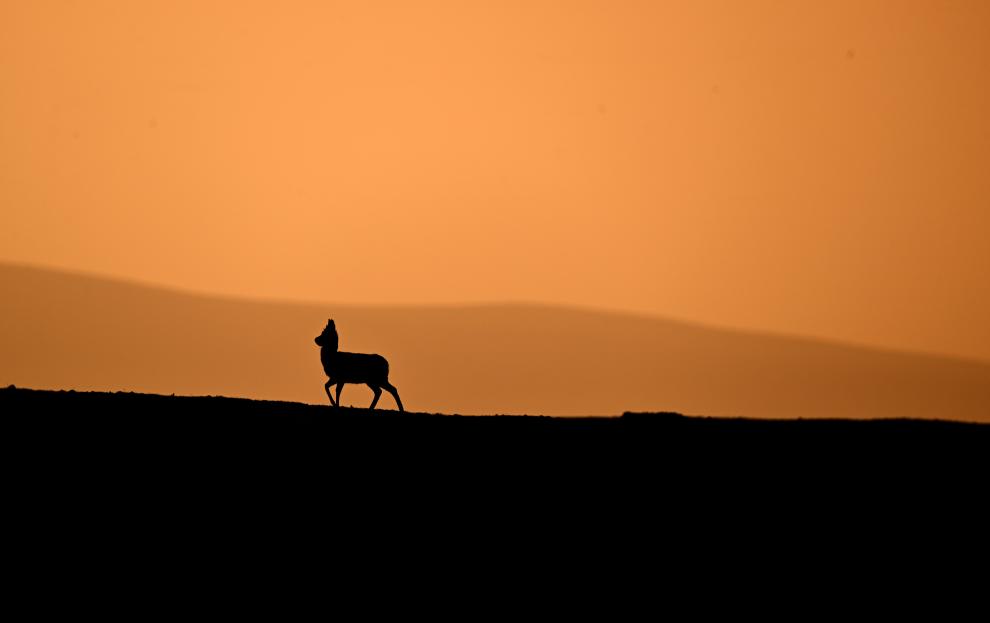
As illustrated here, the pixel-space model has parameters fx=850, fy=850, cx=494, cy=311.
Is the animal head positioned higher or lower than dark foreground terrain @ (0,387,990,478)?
higher

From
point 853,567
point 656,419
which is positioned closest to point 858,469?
point 853,567

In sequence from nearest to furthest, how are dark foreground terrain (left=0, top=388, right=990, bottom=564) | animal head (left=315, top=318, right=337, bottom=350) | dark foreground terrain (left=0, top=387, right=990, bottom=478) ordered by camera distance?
1. dark foreground terrain (left=0, top=388, right=990, bottom=564)
2. dark foreground terrain (left=0, top=387, right=990, bottom=478)
3. animal head (left=315, top=318, right=337, bottom=350)

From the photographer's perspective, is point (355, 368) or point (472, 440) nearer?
point (472, 440)

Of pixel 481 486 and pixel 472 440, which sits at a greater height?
pixel 472 440

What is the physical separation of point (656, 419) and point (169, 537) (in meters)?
1.08

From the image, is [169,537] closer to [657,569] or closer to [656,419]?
[657,569]

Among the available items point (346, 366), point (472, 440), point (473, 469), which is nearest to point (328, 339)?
point (346, 366)

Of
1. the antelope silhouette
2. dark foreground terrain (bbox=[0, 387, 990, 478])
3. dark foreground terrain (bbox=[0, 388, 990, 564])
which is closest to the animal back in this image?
the antelope silhouette

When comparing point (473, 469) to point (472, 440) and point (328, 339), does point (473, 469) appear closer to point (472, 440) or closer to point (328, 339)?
point (472, 440)

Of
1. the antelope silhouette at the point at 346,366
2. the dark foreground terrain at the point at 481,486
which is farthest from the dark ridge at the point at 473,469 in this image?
the antelope silhouette at the point at 346,366

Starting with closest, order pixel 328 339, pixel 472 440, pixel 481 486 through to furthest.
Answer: pixel 481 486 < pixel 472 440 < pixel 328 339

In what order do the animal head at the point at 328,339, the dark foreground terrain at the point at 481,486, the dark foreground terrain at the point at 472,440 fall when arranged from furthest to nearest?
the animal head at the point at 328,339, the dark foreground terrain at the point at 472,440, the dark foreground terrain at the point at 481,486

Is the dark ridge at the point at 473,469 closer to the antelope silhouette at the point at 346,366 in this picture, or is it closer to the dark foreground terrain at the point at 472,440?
the dark foreground terrain at the point at 472,440

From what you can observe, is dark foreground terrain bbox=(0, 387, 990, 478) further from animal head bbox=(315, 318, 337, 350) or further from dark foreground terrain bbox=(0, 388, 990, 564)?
animal head bbox=(315, 318, 337, 350)
